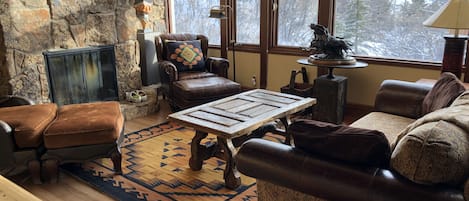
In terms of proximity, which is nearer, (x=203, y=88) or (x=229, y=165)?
(x=229, y=165)

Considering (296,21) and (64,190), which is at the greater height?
(296,21)

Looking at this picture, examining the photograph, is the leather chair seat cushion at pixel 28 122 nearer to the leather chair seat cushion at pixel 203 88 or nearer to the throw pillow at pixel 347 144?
the leather chair seat cushion at pixel 203 88

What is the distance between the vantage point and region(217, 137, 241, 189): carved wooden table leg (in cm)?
266

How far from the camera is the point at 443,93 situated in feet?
7.88

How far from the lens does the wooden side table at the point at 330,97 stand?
387 cm

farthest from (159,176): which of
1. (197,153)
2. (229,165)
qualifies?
(229,165)

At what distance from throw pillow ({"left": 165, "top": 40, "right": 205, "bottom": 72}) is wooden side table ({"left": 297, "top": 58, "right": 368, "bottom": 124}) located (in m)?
1.37

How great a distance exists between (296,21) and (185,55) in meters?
1.38

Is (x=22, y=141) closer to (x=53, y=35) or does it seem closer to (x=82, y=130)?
(x=82, y=130)

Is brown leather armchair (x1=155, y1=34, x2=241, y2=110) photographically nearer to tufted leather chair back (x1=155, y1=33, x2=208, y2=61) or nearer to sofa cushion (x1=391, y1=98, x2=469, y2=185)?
tufted leather chair back (x1=155, y1=33, x2=208, y2=61)

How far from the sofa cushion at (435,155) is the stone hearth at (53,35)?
345 centimetres

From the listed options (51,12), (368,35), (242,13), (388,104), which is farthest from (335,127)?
(242,13)

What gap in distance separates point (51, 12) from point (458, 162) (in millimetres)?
3741

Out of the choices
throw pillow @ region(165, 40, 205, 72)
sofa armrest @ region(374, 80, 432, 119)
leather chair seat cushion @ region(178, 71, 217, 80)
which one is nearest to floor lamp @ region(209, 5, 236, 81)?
throw pillow @ region(165, 40, 205, 72)
